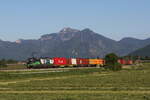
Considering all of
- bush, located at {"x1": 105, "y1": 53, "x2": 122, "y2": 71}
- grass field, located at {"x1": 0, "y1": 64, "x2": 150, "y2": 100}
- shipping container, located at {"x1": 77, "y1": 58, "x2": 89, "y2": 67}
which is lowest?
grass field, located at {"x1": 0, "y1": 64, "x2": 150, "y2": 100}

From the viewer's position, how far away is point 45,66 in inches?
5389

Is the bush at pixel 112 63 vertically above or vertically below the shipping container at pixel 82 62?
below

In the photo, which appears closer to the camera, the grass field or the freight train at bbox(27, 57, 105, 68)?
the grass field

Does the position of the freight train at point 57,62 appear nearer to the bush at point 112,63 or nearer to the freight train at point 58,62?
the freight train at point 58,62

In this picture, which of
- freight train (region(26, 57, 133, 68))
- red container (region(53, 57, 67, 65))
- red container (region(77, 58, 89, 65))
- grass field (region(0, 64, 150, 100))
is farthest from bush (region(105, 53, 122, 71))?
grass field (region(0, 64, 150, 100))

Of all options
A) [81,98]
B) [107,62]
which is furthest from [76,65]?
[81,98]

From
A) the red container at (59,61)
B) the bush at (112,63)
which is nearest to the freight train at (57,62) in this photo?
the red container at (59,61)

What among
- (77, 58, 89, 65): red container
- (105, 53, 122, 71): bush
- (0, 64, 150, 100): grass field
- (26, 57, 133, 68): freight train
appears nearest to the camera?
(0, 64, 150, 100): grass field

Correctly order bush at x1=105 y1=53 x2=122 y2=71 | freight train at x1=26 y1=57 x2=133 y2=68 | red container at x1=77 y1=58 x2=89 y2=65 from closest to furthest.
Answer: bush at x1=105 y1=53 x2=122 y2=71 < freight train at x1=26 y1=57 x2=133 y2=68 < red container at x1=77 y1=58 x2=89 y2=65

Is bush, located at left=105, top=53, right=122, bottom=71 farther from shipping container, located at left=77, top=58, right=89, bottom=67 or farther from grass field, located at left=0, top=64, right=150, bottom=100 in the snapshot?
grass field, located at left=0, top=64, right=150, bottom=100

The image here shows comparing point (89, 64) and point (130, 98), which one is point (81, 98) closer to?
point (130, 98)

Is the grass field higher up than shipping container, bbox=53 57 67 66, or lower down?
lower down

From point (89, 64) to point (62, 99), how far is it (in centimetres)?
13379

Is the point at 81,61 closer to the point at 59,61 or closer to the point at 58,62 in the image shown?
the point at 59,61
